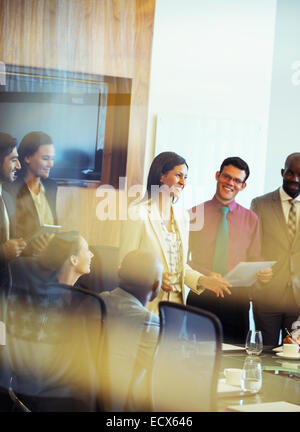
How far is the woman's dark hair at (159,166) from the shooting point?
213 centimetres

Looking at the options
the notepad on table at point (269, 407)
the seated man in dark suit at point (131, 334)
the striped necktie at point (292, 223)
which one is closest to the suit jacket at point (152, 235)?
the seated man in dark suit at point (131, 334)

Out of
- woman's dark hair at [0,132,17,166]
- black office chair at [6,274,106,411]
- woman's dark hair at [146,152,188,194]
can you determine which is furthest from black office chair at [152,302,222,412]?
woman's dark hair at [0,132,17,166]

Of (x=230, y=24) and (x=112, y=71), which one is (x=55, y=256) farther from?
(x=230, y=24)

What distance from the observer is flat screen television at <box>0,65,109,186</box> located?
2.01 meters

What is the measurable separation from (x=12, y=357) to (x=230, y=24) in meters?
1.57

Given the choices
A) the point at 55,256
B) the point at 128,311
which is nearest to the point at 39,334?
the point at 55,256

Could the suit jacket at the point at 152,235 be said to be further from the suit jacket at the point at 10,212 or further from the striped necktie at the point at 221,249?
the suit jacket at the point at 10,212

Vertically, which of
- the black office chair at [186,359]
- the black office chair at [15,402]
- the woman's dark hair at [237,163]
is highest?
the woman's dark hair at [237,163]

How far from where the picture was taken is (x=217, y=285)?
7.24 feet

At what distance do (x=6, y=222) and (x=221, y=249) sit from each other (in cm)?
84

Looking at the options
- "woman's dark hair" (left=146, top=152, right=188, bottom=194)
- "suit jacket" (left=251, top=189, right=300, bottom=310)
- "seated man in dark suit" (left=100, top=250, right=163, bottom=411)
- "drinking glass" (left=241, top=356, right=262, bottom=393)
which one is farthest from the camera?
"suit jacket" (left=251, top=189, right=300, bottom=310)

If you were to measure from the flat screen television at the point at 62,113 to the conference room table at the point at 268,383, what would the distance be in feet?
2.78

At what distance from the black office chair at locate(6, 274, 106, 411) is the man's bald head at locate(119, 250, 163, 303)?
0.19m

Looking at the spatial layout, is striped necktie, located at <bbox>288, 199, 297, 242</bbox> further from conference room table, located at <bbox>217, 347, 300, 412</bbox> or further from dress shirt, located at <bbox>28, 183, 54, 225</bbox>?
dress shirt, located at <bbox>28, 183, 54, 225</bbox>
